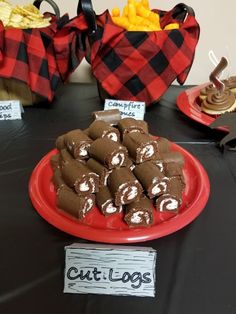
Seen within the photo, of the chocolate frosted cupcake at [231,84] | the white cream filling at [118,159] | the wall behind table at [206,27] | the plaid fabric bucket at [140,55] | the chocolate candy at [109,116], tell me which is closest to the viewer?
the white cream filling at [118,159]

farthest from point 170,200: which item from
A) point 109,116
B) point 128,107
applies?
point 128,107

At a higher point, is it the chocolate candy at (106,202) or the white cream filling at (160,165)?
the white cream filling at (160,165)

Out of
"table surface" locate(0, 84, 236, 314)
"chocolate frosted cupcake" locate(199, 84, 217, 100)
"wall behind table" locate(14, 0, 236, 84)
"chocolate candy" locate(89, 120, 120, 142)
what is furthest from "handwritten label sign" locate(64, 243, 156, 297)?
"wall behind table" locate(14, 0, 236, 84)

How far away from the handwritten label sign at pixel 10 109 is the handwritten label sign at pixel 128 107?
10.5 inches

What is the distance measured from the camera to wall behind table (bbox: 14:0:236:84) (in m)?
1.13

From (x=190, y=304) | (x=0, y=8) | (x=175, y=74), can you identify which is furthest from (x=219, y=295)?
(x=0, y=8)

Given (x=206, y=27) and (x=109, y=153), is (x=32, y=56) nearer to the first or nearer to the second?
(x=109, y=153)

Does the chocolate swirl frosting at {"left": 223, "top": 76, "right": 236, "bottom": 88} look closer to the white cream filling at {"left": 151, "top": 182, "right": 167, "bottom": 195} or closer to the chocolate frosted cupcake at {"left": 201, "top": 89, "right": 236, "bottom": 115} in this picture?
the chocolate frosted cupcake at {"left": 201, "top": 89, "right": 236, "bottom": 115}

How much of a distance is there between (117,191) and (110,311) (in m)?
0.18

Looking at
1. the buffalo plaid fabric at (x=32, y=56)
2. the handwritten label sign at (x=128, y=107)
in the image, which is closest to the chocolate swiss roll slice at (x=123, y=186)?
the handwritten label sign at (x=128, y=107)

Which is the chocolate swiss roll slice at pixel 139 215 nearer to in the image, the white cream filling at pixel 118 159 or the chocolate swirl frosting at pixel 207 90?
the white cream filling at pixel 118 159

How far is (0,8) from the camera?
2.98ft

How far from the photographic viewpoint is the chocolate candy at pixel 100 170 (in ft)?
1.91

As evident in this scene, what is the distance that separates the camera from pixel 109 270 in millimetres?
493
